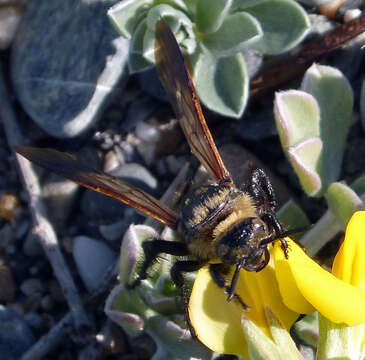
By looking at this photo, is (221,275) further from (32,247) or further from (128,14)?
(32,247)

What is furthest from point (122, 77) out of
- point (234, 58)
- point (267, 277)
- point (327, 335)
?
point (327, 335)

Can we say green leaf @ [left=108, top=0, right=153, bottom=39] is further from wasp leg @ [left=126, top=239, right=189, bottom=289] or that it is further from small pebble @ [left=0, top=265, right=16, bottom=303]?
small pebble @ [left=0, top=265, right=16, bottom=303]

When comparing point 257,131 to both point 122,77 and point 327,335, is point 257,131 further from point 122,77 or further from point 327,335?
point 327,335

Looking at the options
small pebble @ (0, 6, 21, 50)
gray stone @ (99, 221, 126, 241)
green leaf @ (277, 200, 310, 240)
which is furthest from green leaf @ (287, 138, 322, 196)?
small pebble @ (0, 6, 21, 50)

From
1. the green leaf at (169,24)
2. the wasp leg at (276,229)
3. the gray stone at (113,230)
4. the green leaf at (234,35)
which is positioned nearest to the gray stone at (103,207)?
the gray stone at (113,230)

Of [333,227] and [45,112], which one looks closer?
[333,227]

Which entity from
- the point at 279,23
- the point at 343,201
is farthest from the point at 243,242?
the point at 279,23
